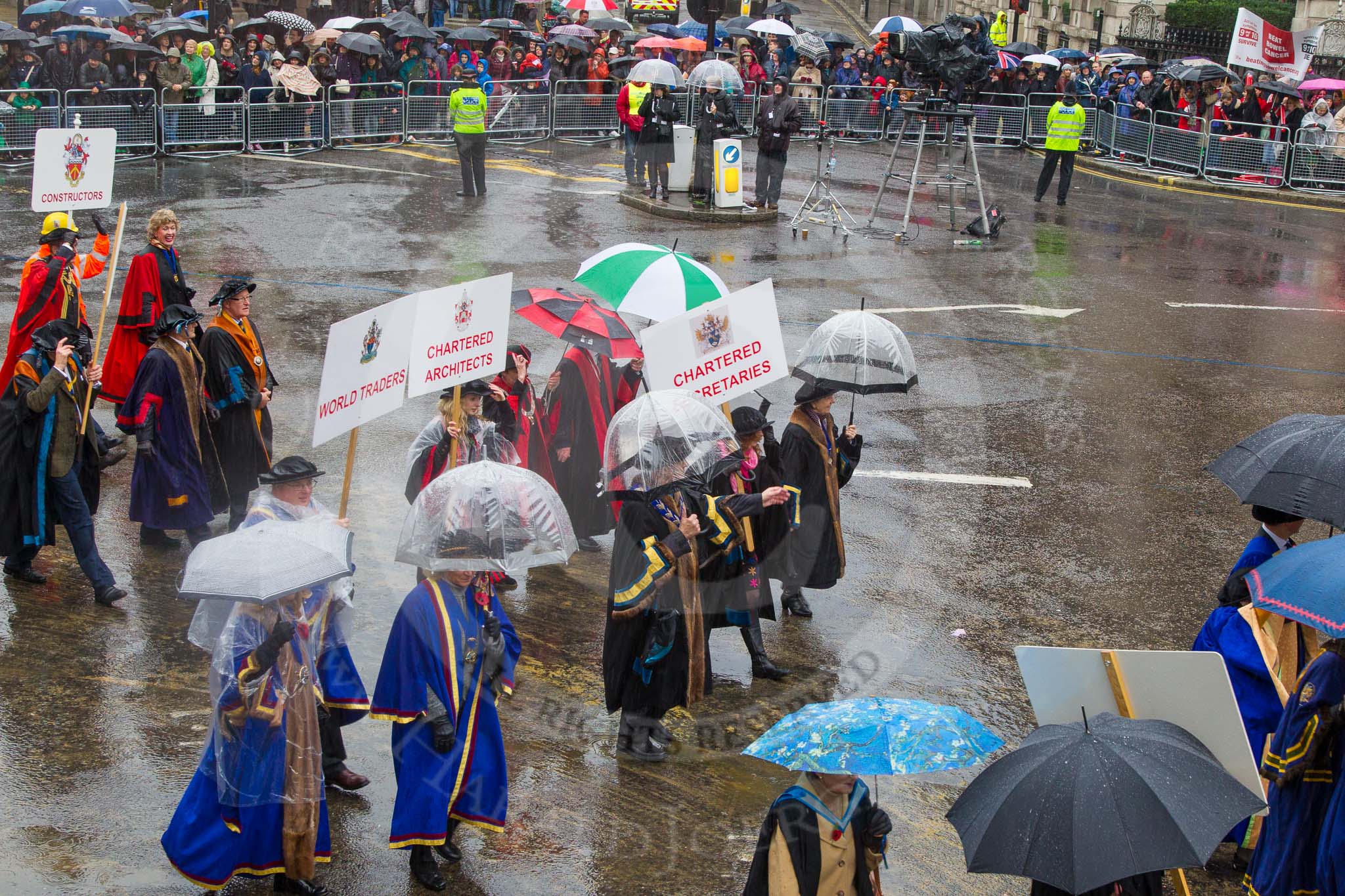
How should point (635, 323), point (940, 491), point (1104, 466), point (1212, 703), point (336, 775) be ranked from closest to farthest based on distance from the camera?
point (1212, 703), point (336, 775), point (940, 491), point (1104, 466), point (635, 323)

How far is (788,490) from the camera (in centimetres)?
680

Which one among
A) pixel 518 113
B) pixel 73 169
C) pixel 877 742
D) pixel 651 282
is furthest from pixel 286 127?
pixel 877 742

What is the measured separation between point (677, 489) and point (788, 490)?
0.57m

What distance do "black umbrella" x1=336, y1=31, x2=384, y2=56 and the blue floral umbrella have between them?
2269cm

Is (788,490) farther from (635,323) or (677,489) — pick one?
(635,323)

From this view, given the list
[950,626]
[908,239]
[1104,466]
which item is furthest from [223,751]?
[908,239]

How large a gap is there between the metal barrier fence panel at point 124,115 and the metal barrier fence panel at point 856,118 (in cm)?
1323

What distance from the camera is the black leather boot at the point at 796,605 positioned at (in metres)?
8.61

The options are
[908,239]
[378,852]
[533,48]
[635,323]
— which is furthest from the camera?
[533,48]

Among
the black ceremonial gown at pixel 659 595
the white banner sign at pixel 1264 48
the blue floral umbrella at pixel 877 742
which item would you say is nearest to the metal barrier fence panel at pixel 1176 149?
the white banner sign at pixel 1264 48

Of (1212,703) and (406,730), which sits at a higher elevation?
(1212,703)

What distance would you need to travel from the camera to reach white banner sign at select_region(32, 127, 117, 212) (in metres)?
10.9

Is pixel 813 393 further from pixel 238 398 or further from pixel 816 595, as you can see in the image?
pixel 238 398

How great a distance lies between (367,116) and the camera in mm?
25531
